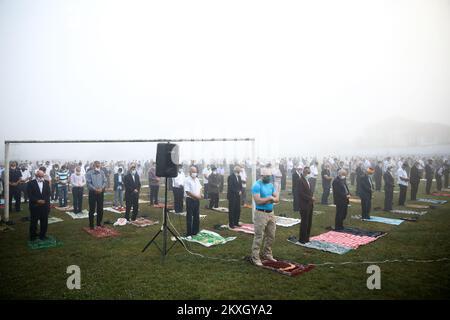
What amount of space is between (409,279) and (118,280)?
611 cm

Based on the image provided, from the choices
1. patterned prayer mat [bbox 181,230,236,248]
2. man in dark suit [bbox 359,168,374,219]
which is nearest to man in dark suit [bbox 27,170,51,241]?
patterned prayer mat [bbox 181,230,236,248]

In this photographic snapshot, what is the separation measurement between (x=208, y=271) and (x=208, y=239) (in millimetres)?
2551

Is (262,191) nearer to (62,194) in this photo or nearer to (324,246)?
(324,246)

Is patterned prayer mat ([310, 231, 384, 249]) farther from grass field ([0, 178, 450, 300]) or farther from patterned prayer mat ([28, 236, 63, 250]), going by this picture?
patterned prayer mat ([28, 236, 63, 250])

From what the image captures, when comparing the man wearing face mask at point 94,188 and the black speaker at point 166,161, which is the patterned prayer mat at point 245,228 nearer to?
the black speaker at point 166,161

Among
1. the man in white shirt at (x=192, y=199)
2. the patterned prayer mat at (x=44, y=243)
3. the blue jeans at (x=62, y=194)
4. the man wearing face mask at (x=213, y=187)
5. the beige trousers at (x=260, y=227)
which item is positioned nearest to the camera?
the beige trousers at (x=260, y=227)

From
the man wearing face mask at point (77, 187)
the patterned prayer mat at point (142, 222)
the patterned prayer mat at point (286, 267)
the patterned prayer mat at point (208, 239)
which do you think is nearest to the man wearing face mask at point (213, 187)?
the patterned prayer mat at point (142, 222)

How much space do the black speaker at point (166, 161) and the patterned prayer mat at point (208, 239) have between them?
8.44 feet

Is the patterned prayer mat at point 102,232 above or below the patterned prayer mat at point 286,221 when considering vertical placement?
below

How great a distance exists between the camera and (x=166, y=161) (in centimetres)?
727

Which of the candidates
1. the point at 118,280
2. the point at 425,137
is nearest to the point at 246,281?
the point at 118,280

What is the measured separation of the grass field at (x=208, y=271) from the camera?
211 inches
